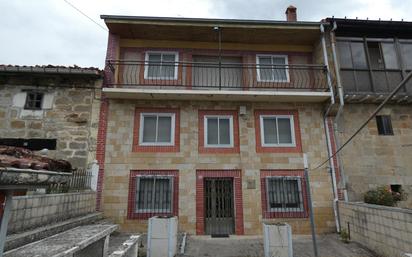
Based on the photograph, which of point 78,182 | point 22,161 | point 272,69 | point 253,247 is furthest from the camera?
point 272,69

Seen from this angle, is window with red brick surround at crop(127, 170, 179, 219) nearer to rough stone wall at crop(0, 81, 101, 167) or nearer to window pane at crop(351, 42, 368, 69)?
rough stone wall at crop(0, 81, 101, 167)

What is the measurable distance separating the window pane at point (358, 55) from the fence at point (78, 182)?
1090 cm

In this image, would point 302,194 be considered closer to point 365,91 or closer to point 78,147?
point 365,91

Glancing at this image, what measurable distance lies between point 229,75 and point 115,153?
18.5 ft

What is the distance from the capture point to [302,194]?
364 inches

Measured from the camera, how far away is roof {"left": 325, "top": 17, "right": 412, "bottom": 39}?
395 inches

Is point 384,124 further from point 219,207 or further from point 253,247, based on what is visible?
point 219,207

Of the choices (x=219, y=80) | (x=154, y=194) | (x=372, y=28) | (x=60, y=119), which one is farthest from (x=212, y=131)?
(x=372, y=28)

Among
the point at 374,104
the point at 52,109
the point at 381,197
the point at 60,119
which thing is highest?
the point at 374,104

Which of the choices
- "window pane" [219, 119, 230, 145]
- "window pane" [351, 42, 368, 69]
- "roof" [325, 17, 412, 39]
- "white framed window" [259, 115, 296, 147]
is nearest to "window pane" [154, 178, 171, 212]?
"window pane" [219, 119, 230, 145]

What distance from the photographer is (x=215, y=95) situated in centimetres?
955

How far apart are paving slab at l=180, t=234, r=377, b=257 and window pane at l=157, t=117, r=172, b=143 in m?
3.64

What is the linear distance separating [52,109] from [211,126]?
5.96 metres

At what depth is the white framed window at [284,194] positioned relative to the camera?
30.0ft
